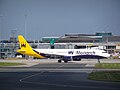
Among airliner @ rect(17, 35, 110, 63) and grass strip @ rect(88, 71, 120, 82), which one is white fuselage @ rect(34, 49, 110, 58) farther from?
grass strip @ rect(88, 71, 120, 82)

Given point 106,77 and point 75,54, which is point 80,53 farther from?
point 106,77

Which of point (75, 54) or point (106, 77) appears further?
point (75, 54)

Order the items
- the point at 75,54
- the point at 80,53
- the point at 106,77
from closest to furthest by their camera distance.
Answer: the point at 106,77 → the point at 80,53 → the point at 75,54

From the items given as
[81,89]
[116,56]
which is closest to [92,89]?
[81,89]

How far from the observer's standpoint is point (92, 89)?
84.0 feet

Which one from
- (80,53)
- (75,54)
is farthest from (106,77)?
(75,54)

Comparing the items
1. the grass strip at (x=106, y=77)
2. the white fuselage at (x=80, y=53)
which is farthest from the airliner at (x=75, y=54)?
the grass strip at (x=106, y=77)

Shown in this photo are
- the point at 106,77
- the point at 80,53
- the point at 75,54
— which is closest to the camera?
the point at 106,77

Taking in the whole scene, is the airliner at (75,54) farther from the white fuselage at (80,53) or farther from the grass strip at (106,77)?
the grass strip at (106,77)

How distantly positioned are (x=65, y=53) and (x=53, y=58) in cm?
1035

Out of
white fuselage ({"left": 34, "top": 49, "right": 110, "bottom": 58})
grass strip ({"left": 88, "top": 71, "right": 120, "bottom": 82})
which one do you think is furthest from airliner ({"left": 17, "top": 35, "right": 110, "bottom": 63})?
grass strip ({"left": 88, "top": 71, "right": 120, "bottom": 82})

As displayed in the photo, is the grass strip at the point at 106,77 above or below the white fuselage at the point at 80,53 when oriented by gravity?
below

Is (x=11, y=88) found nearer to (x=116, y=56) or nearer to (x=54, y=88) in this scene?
(x=54, y=88)

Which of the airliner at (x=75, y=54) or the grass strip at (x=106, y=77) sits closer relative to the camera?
Result: the grass strip at (x=106, y=77)
